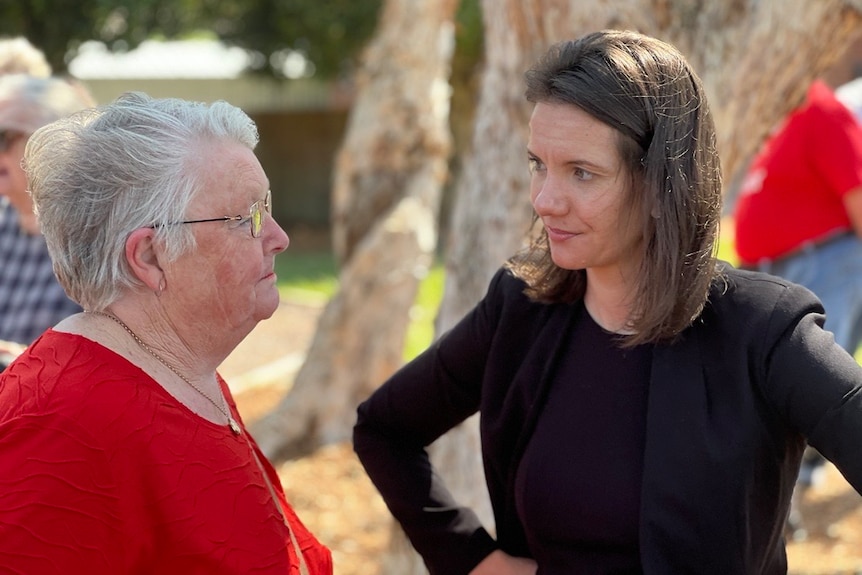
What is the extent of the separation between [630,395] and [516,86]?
186 cm

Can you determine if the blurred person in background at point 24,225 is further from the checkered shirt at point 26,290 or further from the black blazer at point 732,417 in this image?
the black blazer at point 732,417

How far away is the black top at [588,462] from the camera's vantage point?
2248 mm

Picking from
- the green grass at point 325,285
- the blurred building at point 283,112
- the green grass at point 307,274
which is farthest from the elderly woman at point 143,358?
the blurred building at point 283,112

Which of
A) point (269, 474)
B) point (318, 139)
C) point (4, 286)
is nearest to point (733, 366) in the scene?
point (269, 474)

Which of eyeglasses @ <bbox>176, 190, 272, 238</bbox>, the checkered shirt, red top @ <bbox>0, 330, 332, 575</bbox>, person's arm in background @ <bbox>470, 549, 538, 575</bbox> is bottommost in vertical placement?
person's arm in background @ <bbox>470, 549, 538, 575</bbox>

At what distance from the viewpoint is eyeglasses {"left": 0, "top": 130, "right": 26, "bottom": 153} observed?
11.3ft

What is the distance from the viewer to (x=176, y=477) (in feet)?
6.62

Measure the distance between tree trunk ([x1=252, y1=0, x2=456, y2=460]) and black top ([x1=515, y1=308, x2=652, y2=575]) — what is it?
4.58m

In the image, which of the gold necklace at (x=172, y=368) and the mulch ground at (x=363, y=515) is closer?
the gold necklace at (x=172, y=368)

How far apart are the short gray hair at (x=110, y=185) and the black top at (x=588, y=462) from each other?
2.73 ft

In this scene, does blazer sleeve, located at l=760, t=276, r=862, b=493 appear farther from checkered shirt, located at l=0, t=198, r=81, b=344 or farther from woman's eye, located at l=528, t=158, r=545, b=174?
checkered shirt, located at l=0, t=198, r=81, b=344

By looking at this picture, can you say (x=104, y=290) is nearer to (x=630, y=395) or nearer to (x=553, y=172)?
(x=553, y=172)

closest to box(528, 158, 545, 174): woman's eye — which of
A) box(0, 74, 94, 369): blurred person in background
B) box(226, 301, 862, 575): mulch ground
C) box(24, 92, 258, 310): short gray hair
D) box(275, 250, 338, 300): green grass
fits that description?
box(24, 92, 258, 310): short gray hair

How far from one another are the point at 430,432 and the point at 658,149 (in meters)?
0.95
